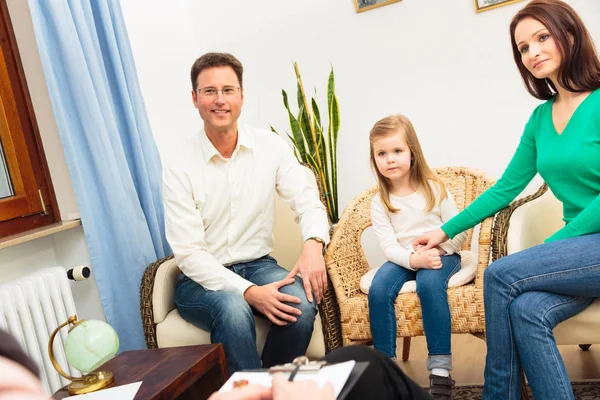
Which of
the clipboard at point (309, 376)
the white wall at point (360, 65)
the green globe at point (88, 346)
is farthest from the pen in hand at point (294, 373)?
the white wall at point (360, 65)

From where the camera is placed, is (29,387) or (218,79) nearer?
(29,387)

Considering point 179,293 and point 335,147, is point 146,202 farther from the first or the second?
→ point 335,147

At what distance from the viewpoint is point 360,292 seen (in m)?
2.17

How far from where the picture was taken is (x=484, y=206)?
6.61ft

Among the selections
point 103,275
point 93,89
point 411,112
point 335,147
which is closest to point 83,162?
point 93,89

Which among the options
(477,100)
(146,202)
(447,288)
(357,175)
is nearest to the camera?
(447,288)

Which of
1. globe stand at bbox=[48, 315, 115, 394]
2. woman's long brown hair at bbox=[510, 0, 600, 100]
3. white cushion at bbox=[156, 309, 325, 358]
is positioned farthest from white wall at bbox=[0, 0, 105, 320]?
woman's long brown hair at bbox=[510, 0, 600, 100]

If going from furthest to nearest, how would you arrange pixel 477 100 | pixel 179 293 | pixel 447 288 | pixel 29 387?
pixel 477 100, pixel 179 293, pixel 447 288, pixel 29 387

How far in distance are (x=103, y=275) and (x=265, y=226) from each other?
2.24ft

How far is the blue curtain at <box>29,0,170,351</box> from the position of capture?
229 cm

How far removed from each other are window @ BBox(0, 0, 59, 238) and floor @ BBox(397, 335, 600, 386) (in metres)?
1.65

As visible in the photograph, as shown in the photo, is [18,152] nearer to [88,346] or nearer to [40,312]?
[40,312]

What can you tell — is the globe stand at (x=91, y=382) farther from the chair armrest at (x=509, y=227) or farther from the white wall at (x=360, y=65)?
the white wall at (x=360, y=65)

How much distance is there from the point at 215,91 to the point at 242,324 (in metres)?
0.85
